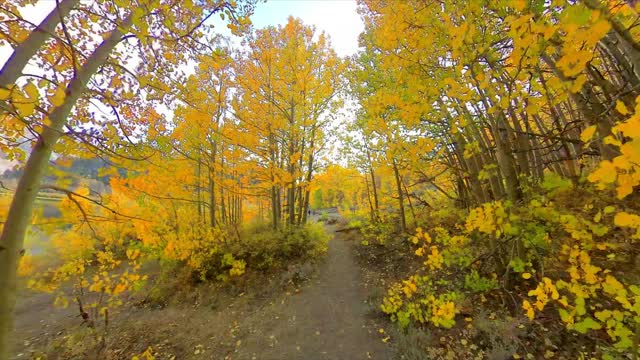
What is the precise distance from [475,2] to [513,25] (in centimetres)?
74

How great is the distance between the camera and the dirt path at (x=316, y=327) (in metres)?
4.23

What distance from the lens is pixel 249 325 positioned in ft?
17.5

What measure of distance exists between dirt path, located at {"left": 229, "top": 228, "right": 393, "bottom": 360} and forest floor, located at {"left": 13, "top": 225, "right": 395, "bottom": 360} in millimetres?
18

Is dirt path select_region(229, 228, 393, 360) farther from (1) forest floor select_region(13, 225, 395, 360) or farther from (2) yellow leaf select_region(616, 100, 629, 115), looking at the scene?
(2) yellow leaf select_region(616, 100, 629, 115)

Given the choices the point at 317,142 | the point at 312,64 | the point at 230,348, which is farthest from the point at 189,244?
the point at 312,64

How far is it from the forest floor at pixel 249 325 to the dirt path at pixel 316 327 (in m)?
0.02

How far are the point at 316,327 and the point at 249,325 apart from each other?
1.62m

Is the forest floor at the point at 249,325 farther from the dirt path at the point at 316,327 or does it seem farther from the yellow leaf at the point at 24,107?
the yellow leaf at the point at 24,107

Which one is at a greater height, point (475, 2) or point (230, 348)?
point (475, 2)

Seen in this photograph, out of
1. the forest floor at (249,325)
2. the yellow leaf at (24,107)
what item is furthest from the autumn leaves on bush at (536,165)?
the yellow leaf at (24,107)

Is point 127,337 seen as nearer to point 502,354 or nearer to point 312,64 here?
point 502,354

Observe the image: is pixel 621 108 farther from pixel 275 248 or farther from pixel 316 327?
pixel 275 248

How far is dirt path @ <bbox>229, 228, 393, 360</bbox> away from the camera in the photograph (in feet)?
13.9

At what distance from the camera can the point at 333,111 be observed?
8828mm
